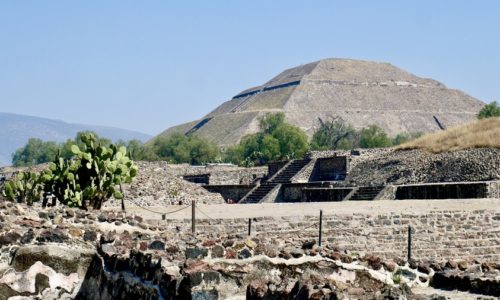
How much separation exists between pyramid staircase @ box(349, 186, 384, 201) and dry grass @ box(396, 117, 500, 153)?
5.89 m

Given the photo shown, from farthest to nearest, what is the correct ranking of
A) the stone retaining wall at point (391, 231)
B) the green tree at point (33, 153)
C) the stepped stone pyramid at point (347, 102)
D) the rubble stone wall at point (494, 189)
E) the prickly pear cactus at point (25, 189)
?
the stepped stone pyramid at point (347, 102) < the green tree at point (33, 153) < the rubble stone wall at point (494, 189) < the prickly pear cactus at point (25, 189) < the stone retaining wall at point (391, 231)

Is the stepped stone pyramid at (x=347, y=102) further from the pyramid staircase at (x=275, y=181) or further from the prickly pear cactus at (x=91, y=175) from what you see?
the prickly pear cactus at (x=91, y=175)

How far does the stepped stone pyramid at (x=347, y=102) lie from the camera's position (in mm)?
122500

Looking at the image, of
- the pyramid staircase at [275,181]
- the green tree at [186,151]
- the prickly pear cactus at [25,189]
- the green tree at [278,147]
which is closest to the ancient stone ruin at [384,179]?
the pyramid staircase at [275,181]

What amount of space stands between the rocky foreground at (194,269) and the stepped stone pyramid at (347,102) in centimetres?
10588

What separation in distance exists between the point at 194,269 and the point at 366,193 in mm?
23559

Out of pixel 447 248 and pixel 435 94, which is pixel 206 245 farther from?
pixel 435 94

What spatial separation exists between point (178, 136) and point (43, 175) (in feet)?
209

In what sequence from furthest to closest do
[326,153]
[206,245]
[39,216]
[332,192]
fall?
1. [326,153]
2. [332,192]
3. [39,216]
4. [206,245]

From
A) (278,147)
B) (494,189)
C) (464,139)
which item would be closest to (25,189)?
(494,189)

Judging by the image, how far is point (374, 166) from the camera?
3566 cm

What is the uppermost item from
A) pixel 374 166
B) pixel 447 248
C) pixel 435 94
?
pixel 435 94

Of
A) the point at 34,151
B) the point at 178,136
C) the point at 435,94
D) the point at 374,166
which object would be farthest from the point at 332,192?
the point at 435,94

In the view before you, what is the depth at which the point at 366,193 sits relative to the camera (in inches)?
1128
